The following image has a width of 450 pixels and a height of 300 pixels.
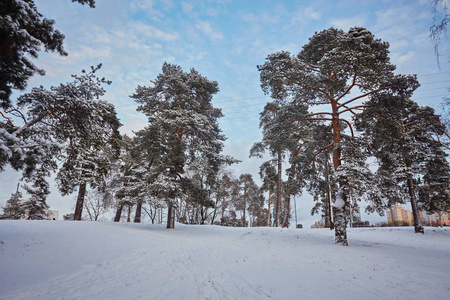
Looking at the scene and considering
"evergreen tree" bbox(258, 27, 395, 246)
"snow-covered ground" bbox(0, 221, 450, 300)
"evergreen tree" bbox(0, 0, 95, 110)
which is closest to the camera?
"snow-covered ground" bbox(0, 221, 450, 300)

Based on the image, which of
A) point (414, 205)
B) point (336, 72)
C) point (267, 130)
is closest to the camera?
point (336, 72)

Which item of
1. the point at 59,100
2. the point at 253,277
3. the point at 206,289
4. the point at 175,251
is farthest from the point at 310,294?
the point at 59,100

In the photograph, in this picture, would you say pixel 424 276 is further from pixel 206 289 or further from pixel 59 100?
pixel 59 100

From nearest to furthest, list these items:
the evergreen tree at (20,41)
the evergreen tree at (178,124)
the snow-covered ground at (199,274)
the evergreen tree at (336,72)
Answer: the snow-covered ground at (199,274) → the evergreen tree at (20,41) → the evergreen tree at (336,72) → the evergreen tree at (178,124)

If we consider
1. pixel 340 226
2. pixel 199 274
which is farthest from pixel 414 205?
pixel 199 274

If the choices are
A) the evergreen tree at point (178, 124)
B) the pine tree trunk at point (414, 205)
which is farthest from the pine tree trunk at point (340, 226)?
the pine tree trunk at point (414, 205)

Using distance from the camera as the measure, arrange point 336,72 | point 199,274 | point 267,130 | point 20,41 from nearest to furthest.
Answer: point 20,41 < point 199,274 < point 336,72 < point 267,130

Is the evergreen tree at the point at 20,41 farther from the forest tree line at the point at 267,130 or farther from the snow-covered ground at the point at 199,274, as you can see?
the snow-covered ground at the point at 199,274

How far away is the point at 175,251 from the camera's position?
10.1 meters

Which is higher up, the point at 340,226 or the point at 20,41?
the point at 20,41

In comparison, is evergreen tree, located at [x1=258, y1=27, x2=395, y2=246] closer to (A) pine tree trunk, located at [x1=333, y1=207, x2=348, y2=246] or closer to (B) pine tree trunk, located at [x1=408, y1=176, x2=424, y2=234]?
(A) pine tree trunk, located at [x1=333, y1=207, x2=348, y2=246]

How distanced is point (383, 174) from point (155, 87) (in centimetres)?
1843

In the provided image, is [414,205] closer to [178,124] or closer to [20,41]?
[178,124]

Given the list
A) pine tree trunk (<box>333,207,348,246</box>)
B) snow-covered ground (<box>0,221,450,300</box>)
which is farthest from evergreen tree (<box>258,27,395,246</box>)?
snow-covered ground (<box>0,221,450,300</box>)
